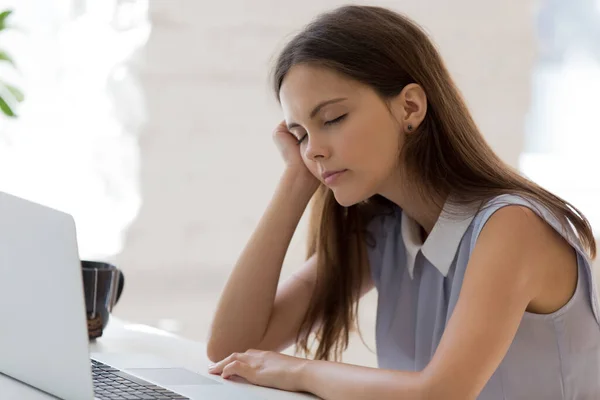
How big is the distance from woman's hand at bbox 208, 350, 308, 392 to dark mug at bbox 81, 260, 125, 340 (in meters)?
0.25

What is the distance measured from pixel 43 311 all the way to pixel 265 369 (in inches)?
14.1

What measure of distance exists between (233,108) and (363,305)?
28.5 inches

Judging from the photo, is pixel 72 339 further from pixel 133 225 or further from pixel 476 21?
pixel 476 21

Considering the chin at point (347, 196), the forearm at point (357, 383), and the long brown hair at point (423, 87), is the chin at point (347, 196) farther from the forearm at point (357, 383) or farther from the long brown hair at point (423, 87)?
the forearm at point (357, 383)

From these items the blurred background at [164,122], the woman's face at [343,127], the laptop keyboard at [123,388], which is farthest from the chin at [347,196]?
the blurred background at [164,122]

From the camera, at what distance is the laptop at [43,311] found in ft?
2.61

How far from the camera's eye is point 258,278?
55.6 inches

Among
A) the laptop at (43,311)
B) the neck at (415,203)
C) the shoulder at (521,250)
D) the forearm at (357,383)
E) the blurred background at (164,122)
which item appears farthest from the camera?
the blurred background at (164,122)

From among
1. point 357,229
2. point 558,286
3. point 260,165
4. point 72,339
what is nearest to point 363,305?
point 260,165

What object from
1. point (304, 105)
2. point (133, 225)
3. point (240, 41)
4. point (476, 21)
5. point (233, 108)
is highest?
point (476, 21)

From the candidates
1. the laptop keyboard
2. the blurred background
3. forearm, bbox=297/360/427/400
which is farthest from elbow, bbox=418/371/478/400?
the blurred background

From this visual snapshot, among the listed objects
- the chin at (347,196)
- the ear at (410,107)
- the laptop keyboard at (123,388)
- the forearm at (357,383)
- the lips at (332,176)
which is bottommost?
the laptop keyboard at (123,388)

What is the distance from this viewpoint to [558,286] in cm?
121

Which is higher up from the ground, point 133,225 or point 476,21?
point 476,21
